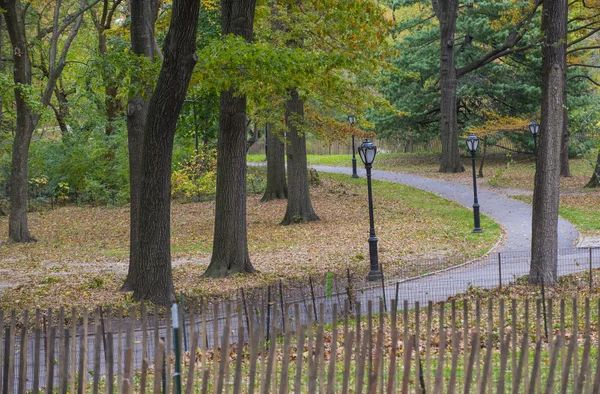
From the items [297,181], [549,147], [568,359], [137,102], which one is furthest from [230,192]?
[568,359]

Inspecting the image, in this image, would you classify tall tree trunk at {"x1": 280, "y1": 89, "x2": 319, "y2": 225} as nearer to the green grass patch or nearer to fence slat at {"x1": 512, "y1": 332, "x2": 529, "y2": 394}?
the green grass patch

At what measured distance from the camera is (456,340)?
6156mm

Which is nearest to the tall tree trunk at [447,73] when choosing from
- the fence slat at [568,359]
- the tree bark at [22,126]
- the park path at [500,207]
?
the park path at [500,207]

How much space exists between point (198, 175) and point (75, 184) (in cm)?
704

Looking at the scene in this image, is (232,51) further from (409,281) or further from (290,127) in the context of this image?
(290,127)

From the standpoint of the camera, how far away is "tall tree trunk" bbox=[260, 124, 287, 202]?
32.7m

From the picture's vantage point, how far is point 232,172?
17.5m

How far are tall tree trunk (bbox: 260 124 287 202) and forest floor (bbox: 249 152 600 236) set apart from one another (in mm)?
9761

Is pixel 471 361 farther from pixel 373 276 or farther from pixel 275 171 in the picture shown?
pixel 275 171

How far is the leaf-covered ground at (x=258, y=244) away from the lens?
55.1 feet

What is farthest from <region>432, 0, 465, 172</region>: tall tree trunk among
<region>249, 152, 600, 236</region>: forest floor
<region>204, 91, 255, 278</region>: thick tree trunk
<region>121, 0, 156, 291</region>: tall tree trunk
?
<region>121, 0, 156, 291</region>: tall tree trunk

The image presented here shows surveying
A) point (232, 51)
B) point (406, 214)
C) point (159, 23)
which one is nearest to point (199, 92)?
point (232, 51)

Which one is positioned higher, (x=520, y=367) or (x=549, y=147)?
(x=549, y=147)

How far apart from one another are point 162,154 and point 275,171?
1959cm
